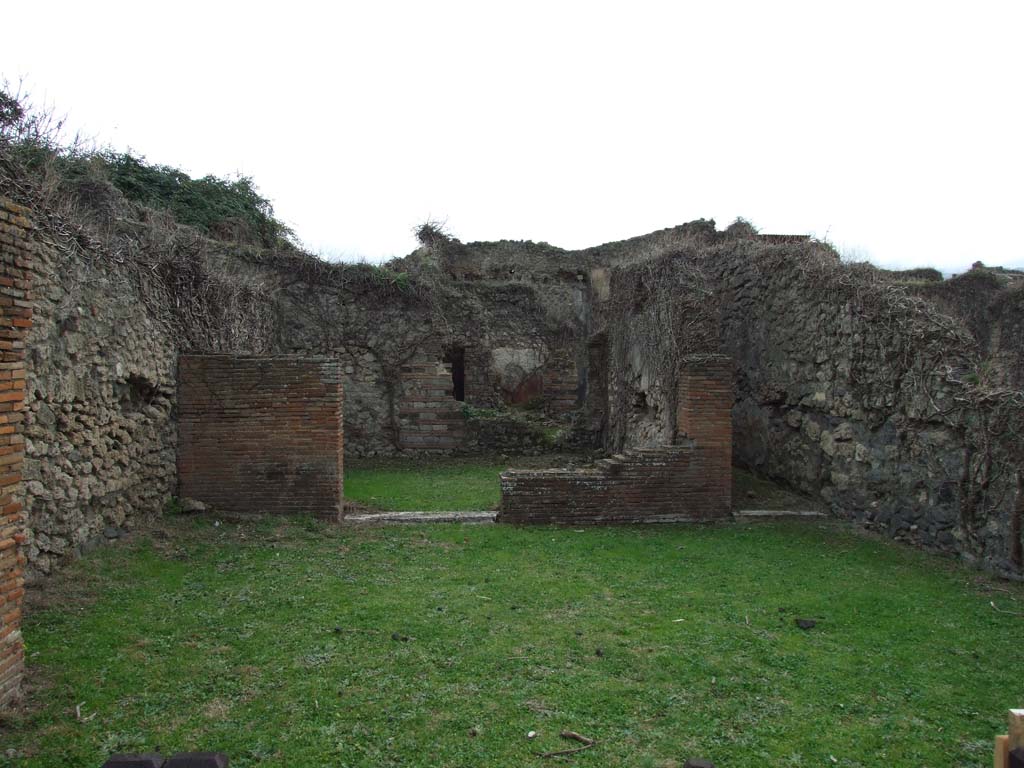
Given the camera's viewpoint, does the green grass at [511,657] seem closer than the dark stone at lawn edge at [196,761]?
No

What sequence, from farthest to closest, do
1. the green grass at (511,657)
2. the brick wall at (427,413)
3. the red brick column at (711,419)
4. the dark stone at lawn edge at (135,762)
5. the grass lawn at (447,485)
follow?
the brick wall at (427,413) → the grass lawn at (447,485) → the red brick column at (711,419) → the green grass at (511,657) → the dark stone at lawn edge at (135,762)

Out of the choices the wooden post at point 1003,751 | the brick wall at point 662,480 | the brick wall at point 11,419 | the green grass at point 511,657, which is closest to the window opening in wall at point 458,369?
the brick wall at point 662,480

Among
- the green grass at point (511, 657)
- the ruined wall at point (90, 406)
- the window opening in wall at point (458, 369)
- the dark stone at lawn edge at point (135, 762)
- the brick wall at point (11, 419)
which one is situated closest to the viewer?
the dark stone at lawn edge at point (135, 762)

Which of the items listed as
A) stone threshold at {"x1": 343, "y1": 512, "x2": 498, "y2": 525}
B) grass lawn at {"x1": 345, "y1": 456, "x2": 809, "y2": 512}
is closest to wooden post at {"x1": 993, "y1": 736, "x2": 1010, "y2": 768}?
stone threshold at {"x1": 343, "y1": 512, "x2": 498, "y2": 525}

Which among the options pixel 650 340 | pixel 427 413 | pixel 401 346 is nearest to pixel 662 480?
pixel 650 340

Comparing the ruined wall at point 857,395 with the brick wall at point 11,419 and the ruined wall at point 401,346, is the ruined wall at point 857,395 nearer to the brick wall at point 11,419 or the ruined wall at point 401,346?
the ruined wall at point 401,346

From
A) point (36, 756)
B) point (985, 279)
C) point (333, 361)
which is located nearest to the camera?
point (36, 756)

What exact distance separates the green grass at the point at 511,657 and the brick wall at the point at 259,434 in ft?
3.54

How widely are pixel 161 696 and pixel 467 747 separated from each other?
5.72 ft

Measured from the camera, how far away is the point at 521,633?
4680 mm

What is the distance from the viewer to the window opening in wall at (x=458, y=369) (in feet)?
50.5

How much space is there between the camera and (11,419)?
3.68 meters

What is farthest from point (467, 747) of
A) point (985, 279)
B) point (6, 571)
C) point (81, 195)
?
point (985, 279)

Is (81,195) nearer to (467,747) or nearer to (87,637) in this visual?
(87,637)
